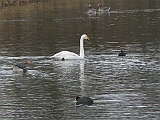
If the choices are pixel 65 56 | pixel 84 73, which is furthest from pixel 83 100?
pixel 65 56

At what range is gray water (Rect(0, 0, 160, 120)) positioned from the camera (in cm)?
1788

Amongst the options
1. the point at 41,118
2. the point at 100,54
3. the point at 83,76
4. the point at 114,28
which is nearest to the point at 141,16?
the point at 114,28

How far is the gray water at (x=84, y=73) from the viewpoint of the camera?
17.9m

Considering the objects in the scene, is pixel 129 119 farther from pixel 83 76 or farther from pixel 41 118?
pixel 83 76

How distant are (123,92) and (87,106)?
7.64 feet

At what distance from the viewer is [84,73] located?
24.9m

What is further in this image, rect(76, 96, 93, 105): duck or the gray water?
rect(76, 96, 93, 105): duck

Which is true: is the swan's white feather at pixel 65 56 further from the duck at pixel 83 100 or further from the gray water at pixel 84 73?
the duck at pixel 83 100

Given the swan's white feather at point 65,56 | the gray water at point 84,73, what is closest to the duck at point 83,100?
the gray water at point 84,73

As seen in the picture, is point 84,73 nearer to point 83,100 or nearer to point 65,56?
point 65,56

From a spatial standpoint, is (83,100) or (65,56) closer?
(83,100)

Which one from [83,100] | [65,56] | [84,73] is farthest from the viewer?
[65,56]

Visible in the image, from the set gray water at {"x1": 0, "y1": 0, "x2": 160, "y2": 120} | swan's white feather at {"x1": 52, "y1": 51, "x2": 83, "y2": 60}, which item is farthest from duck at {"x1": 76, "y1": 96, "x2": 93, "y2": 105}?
swan's white feather at {"x1": 52, "y1": 51, "x2": 83, "y2": 60}

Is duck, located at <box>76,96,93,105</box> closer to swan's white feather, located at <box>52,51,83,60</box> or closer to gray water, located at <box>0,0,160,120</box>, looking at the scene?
gray water, located at <box>0,0,160,120</box>
